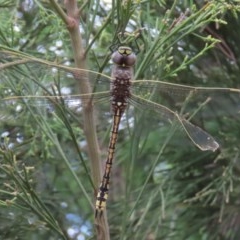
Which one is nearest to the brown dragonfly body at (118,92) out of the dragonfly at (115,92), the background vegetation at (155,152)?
the dragonfly at (115,92)

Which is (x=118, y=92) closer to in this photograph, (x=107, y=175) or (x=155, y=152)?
(x=107, y=175)

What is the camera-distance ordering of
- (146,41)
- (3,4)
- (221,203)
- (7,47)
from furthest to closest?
(221,203) → (3,4) → (146,41) → (7,47)

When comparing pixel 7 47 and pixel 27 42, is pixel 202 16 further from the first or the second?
pixel 27 42

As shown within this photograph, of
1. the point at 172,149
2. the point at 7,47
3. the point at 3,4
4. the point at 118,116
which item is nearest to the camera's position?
the point at 7,47

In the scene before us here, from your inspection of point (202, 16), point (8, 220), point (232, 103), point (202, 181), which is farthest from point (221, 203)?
point (202, 16)

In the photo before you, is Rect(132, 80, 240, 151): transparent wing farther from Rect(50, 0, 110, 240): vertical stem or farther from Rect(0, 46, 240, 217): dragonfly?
Rect(50, 0, 110, 240): vertical stem
